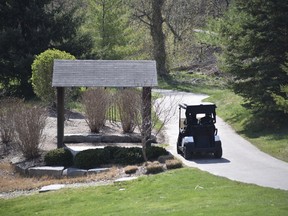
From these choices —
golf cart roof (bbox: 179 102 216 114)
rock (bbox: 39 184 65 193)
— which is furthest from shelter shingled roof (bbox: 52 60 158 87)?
rock (bbox: 39 184 65 193)

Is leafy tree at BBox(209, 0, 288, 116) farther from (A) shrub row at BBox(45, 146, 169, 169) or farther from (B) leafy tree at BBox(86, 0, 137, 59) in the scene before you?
(B) leafy tree at BBox(86, 0, 137, 59)

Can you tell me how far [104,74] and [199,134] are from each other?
14.8 feet

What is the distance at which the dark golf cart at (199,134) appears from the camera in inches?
713

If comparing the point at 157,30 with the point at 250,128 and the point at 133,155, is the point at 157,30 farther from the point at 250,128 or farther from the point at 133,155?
the point at 133,155

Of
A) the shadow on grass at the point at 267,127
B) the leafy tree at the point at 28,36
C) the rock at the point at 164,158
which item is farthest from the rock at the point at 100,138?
the leafy tree at the point at 28,36

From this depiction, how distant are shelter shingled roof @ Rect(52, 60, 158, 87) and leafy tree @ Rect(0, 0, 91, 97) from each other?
34.8ft

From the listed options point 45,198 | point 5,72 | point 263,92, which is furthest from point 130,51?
point 45,198

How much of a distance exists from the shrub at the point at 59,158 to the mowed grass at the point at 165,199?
3.32 meters

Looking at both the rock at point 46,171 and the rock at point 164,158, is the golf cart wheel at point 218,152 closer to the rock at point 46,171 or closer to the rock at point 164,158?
the rock at point 164,158

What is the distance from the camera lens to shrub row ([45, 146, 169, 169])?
18219 millimetres

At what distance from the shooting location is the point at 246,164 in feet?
55.7

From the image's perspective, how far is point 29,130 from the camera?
19484mm

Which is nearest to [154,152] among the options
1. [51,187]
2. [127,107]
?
[51,187]

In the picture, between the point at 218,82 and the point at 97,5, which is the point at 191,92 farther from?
the point at 97,5
